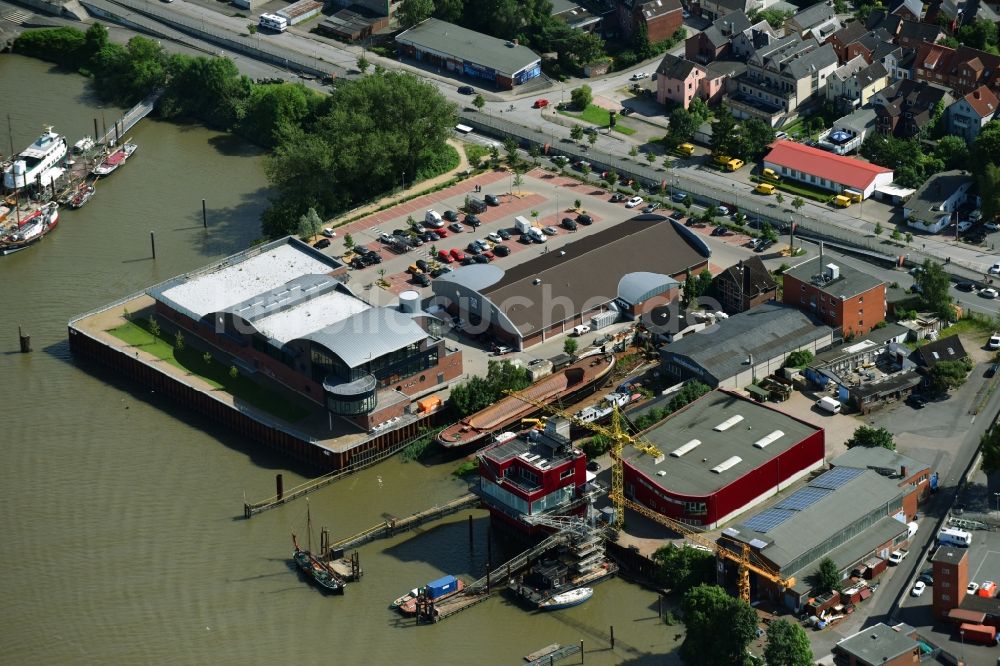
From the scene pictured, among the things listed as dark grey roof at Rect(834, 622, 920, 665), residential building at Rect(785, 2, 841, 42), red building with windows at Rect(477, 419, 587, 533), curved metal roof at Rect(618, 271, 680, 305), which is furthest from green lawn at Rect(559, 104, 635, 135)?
dark grey roof at Rect(834, 622, 920, 665)

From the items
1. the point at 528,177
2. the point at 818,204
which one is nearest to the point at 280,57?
the point at 528,177

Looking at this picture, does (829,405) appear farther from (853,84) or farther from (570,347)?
(853,84)

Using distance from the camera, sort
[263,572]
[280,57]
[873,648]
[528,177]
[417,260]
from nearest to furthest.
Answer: [873,648] < [263,572] < [417,260] < [528,177] < [280,57]

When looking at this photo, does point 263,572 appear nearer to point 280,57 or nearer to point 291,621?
point 291,621

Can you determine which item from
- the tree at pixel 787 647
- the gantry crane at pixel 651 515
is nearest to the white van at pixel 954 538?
the gantry crane at pixel 651 515

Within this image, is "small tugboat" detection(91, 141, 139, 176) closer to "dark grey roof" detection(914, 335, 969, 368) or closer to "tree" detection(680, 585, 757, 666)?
"dark grey roof" detection(914, 335, 969, 368)

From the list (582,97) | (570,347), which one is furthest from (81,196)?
(570,347)

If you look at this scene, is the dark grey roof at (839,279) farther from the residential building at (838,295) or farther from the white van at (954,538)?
the white van at (954,538)

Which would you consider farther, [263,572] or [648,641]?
[263,572]
